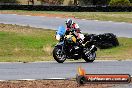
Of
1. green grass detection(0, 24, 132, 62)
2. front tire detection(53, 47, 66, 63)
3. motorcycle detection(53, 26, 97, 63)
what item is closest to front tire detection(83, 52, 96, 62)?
motorcycle detection(53, 26, 97, 63)

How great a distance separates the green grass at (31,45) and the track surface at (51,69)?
4745 mm

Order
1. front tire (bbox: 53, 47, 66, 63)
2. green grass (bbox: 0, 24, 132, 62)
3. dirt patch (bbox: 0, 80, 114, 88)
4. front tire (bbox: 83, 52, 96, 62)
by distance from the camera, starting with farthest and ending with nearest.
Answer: green grass (bbox: 0, 24, 132, 62) → front tire (bbox: 83, 52, 96, 62) → front tire (bbox: 53, 47, 66, 63) → dirt patch (bbox: 0, 80, 114, 88)

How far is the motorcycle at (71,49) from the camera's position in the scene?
17609 millimetres

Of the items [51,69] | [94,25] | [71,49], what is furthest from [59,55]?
[94,25]

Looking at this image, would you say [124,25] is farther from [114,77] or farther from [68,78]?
[114,77]

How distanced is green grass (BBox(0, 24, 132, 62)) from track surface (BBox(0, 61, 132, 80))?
4.74 m

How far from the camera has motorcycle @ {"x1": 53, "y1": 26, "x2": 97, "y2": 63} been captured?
1761 cm

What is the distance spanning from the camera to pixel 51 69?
15.2m

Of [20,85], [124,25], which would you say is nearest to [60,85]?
[20,85]

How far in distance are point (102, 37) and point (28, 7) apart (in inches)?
1215

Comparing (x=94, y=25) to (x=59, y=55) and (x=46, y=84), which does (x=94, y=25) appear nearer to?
(x=59, y=55)

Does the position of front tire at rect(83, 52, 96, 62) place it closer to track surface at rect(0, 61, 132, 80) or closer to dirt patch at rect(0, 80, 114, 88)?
track surface at rect(0, 61, 132, 80)

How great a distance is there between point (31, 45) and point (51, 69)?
11.7 meters

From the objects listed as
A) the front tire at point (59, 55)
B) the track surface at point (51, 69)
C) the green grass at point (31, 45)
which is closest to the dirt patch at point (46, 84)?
the track surface at point (51, 69)
